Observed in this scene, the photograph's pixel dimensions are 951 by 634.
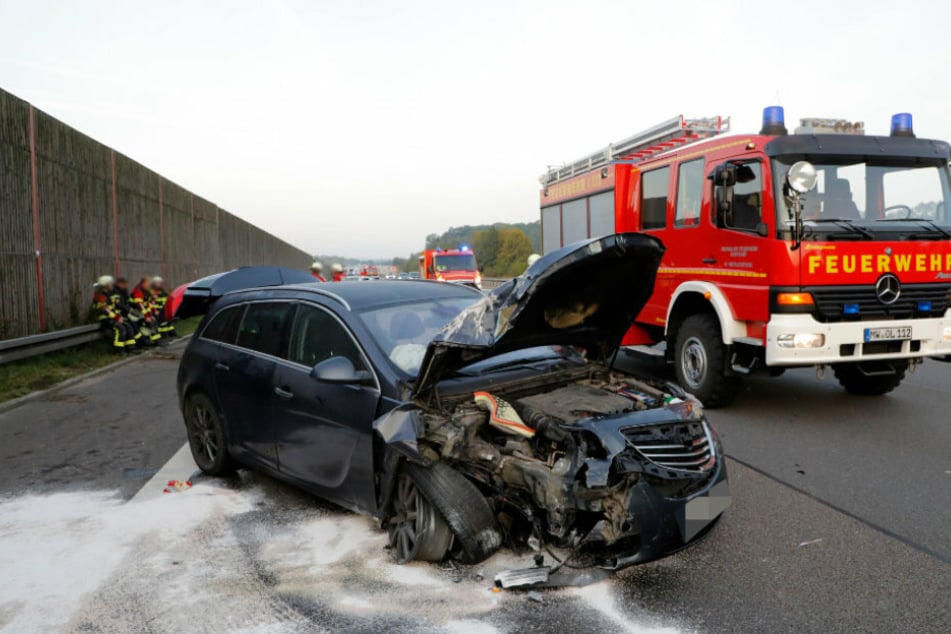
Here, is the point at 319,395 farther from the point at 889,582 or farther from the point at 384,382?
the point at 889,582

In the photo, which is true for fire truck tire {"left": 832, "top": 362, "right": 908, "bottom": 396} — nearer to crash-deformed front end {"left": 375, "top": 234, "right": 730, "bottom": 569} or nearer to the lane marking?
crash-deformed front end {"left": 375, "top": 234, "right": 730, "bottom": 569}

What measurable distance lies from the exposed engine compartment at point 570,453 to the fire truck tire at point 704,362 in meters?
3.52

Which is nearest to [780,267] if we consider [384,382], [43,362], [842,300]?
[842,300]

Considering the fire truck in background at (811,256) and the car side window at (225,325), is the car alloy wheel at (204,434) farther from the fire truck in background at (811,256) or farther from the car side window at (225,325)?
the fire truck in background at (811,256)

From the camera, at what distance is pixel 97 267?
15664 mm

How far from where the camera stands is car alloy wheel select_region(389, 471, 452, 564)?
354 cm

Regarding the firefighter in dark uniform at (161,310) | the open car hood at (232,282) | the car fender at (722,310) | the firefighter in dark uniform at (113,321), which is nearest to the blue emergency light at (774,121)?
the car fender at (722,310)

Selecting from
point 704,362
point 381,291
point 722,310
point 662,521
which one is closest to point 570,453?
point 662,521

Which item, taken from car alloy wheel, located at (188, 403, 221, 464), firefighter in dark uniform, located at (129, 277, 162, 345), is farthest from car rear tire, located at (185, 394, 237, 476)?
firefighter in dark uniform, located at (129, 277, 162, 345)

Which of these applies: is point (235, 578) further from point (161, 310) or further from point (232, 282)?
point (161, 310)

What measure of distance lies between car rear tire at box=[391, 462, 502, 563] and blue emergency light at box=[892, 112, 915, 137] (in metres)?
6.39

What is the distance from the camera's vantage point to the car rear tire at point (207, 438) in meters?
5.25

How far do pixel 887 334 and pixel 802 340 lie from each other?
2.85ft

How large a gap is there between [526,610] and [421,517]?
2.35 ft
